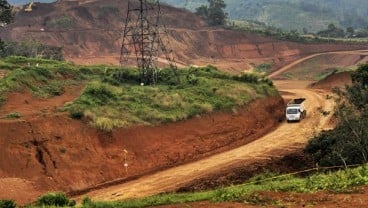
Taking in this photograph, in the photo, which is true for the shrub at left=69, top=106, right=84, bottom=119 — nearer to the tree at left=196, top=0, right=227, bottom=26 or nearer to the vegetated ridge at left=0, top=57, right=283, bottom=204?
the vegetated ridge at left=0, top=57, right=283, bottom=204

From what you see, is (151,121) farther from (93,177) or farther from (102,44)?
(102,44)

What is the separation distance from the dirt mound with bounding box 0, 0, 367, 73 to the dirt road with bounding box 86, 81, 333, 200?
45.4 metres

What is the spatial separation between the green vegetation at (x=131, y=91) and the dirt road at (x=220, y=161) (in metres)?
4.58

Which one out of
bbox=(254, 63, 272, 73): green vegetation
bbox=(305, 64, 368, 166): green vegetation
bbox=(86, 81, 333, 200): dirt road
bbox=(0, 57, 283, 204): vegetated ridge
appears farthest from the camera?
bbox=(254, 63, 272, 73): green vegetation

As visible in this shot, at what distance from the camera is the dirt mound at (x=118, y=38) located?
90.2m

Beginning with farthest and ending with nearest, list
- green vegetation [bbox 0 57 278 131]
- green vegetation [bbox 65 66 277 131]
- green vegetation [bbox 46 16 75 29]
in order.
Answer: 1. green vegetation [bbox 46 16 75 29]
2. green vegetation [bbox 0 57 278 131]
3. green vegetation [bbox 65 66 277 131]

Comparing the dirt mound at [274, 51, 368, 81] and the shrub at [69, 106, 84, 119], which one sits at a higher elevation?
the dirt mound at [274, 51, 368, 81]

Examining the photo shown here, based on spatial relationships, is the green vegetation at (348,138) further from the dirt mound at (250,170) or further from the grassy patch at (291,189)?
the grassy patch at (291,189)

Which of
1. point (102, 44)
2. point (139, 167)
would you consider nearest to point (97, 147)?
point (139, 167)

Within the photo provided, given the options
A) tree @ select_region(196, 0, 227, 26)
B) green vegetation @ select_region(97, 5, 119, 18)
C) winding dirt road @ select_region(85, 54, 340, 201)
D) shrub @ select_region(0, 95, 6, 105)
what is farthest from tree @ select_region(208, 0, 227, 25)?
shrub @ select_region(0, 95, 6, 105)

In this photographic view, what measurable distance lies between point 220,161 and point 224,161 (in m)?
0.28

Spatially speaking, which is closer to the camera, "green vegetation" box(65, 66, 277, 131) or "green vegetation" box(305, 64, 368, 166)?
"green vegetation" box(305, 64, 368, 166)

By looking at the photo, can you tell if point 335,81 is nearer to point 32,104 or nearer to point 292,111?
point 292,111

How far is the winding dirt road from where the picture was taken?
27672 mm
